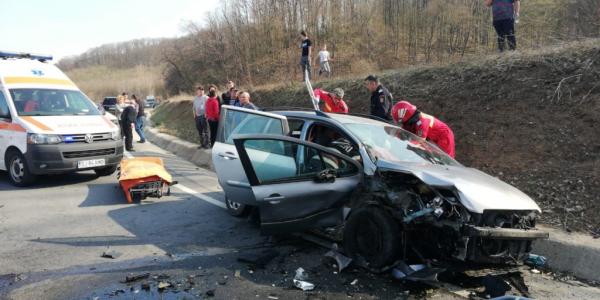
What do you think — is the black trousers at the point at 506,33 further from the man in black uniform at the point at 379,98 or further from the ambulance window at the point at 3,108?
the ambulance window at the point at 3,108

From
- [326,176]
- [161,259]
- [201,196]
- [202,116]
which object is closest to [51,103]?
[201,196]

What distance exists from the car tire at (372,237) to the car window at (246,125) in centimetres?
153

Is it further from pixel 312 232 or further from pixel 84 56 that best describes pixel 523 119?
pixel 84 56

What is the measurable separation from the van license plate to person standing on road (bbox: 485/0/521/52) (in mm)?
8961

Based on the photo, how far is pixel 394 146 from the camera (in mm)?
5055

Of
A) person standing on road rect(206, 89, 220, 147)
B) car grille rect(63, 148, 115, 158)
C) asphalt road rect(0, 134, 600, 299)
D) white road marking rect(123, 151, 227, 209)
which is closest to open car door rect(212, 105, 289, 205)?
asphalt road rect(0, 134, 600, 299)

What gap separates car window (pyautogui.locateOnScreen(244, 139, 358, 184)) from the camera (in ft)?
15.2

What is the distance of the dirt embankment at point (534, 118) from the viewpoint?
19.5 feet

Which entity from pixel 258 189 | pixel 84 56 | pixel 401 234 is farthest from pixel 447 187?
pixel 84 56

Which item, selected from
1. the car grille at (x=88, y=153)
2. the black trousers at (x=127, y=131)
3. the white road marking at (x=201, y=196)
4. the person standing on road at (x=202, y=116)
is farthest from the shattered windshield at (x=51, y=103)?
the black trousers at (x=127, y=131)

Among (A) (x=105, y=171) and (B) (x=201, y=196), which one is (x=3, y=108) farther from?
(B) (x=201, y=196)

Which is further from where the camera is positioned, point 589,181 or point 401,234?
point 589,181

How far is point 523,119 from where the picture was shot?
25.6ft

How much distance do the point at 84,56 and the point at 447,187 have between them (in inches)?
4891
